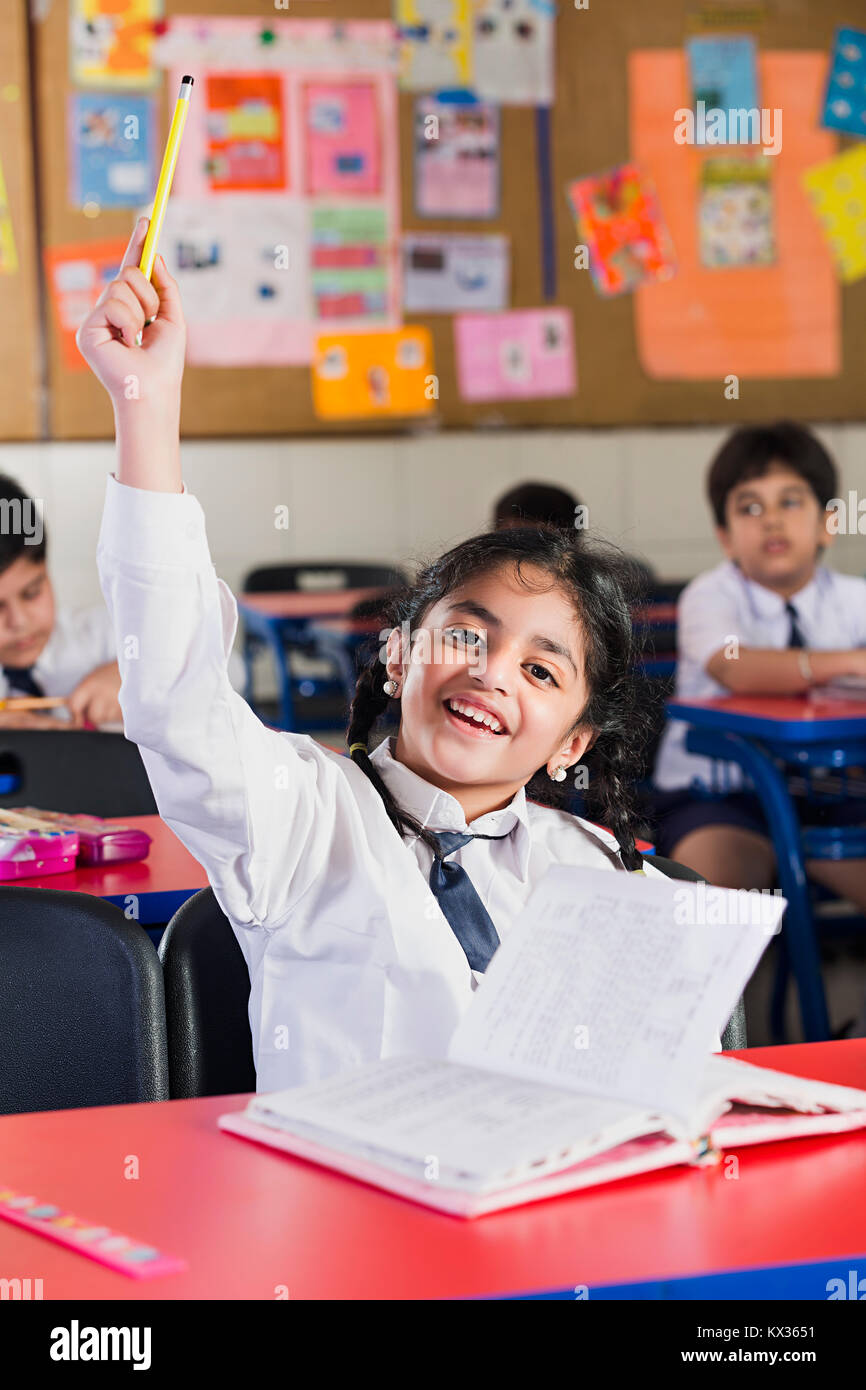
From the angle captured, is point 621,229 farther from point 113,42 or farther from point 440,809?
point 440,809

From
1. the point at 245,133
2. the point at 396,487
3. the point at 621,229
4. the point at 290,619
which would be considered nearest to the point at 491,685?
the point at 290,619

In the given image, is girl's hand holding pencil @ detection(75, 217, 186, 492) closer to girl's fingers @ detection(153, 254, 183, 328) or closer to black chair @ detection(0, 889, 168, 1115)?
girl's fingers @ detection(153, 254, 183, 328)

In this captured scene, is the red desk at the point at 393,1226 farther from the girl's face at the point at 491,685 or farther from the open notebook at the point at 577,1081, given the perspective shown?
the girl's face at the point at 491,685

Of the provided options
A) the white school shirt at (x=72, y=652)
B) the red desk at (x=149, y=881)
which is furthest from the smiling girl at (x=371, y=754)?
the white school shirt at (x=72, y=652)

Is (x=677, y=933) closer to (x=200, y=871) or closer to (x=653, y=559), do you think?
(x=200, y=871)

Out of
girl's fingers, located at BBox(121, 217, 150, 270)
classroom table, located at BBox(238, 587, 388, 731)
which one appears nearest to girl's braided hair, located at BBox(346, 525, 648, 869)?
girl's fingers, located at BBox(121, 217, 150, 270)

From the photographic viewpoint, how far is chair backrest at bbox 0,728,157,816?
2068 millimetres

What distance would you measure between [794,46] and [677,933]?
A: 510 centimetres

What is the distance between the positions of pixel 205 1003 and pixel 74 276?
3.96 metres

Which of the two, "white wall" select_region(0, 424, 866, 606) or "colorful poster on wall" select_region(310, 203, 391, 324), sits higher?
"colorful poster on wall" select_region(310, 203, 391, 324)

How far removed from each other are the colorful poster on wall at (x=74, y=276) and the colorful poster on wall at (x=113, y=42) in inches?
18.7

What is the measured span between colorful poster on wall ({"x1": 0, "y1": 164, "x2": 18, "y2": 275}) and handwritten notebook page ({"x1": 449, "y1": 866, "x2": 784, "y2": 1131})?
4273 mm

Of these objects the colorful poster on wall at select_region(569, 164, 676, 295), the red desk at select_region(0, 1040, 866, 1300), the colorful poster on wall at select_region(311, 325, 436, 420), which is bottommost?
the red desk at select_region(0, 1040, 866, 1300)

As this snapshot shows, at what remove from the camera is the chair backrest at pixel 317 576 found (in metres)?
4.74
